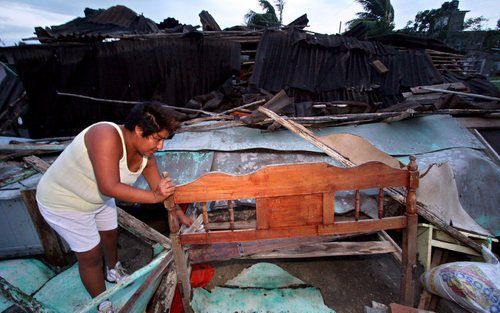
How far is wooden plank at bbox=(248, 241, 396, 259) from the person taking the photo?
2279mm

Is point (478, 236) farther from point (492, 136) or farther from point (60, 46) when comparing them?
point (60, 46)

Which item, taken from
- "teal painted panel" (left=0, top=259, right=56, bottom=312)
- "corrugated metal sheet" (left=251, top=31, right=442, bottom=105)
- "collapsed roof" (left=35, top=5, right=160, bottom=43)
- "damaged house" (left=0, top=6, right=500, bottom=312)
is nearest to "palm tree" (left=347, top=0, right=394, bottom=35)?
"damaged house" (left=0, top=6, right=500, bottom=312)

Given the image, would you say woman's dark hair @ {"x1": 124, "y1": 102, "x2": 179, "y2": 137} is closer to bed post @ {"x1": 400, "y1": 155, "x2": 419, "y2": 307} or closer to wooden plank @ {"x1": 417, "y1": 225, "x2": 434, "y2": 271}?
bed post @ {"x1": 400, "y1": 155, "x2": 419, "y2": 307}

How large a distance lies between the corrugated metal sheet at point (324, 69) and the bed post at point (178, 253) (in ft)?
13.2

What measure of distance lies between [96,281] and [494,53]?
2382 centimetres

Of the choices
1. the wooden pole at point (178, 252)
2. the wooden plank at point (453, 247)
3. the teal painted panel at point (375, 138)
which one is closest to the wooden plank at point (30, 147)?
the teal painted panel at point (375, 138)

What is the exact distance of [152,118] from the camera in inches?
63.0

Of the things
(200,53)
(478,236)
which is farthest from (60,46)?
(478,236)

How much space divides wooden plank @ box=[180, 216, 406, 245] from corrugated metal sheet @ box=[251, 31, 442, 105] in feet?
12.9

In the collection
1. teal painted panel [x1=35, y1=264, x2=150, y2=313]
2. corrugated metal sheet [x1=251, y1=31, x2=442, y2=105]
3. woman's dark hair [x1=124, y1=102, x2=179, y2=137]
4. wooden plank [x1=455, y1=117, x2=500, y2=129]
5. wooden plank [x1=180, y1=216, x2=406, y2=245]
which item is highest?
corrugated metal sheet [x1=251, y1=31, x2=442, y2=105]

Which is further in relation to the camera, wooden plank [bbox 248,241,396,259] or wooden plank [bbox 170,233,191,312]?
wooden plank [bbox 248,241,396,259]

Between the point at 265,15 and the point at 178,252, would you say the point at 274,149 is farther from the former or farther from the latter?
the point at 265,15

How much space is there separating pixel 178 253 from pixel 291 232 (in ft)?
2.84

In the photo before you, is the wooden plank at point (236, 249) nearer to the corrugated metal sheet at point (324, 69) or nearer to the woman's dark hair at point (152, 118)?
the woman's dark hair at point (152, 118)
